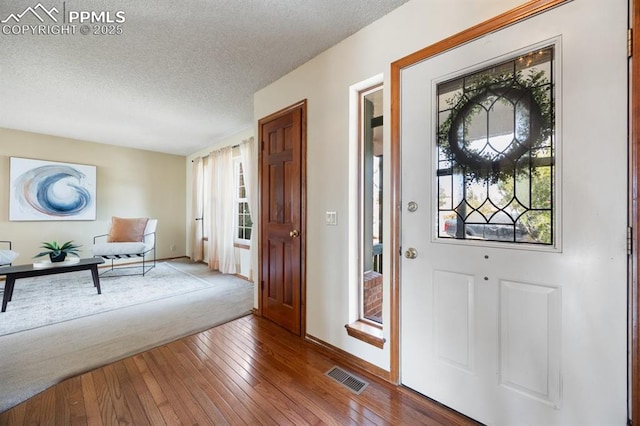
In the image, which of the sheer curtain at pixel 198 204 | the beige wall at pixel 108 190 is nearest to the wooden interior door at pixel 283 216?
the sheer curtain at pixel 198 204

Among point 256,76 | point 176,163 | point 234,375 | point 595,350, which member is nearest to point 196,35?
point 256,76

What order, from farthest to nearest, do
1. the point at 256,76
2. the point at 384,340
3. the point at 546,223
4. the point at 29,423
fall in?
the point at 256,76, the point at 384,340, the point at 29,423, the point at 546,223

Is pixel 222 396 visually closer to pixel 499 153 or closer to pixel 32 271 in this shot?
pixel 499 153

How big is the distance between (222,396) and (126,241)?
13.8 ft

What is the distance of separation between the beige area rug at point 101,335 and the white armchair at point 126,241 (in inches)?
30.0

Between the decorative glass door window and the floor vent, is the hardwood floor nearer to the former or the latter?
the floor vent

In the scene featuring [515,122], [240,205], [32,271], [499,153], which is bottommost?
[32,271]

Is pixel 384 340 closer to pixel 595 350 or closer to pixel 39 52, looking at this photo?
pixel 595 350

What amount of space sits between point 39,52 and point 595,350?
3.99 m

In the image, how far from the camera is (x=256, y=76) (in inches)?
96.0

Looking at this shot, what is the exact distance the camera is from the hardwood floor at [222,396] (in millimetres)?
1330

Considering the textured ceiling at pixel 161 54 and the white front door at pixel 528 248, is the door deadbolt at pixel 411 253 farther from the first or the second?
the textured ceiling at pixel 161 54

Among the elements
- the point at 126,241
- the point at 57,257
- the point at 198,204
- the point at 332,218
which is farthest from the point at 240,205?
the point at 332,218

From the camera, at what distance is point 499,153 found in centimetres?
125
